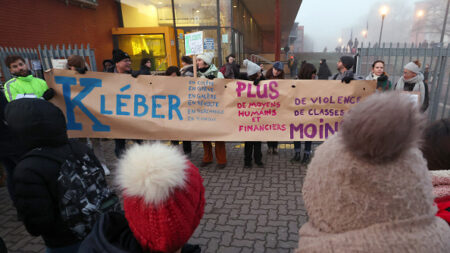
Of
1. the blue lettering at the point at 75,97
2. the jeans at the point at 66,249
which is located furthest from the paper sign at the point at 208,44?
the jeans at the point at 66,249

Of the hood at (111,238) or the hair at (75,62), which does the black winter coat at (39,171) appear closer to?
the hood at (111,238)

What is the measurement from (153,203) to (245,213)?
8.54ft

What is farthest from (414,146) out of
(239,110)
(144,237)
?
(239,110)

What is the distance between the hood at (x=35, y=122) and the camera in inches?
62.6

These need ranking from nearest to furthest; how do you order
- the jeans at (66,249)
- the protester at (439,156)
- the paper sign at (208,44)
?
the protester at (439,156), the jeans at (66,249), the paper sign at (208,44)

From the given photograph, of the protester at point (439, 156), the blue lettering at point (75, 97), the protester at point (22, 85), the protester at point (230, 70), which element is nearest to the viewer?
the protester at point (439, 156)

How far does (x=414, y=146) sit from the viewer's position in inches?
30.0

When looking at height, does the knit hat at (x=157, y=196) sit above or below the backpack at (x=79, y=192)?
above

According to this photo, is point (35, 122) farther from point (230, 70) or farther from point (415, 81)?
point (230, 70)

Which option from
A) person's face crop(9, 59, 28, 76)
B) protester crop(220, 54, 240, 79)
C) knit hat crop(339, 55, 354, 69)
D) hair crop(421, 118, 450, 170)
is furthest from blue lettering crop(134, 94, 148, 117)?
protester crop(220, 54, 240, 79)

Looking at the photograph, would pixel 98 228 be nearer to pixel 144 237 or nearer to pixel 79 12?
pixel 144 237

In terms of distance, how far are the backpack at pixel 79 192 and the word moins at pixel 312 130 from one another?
3.27 meters

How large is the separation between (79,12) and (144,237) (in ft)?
41.9

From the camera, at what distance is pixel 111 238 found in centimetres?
121
